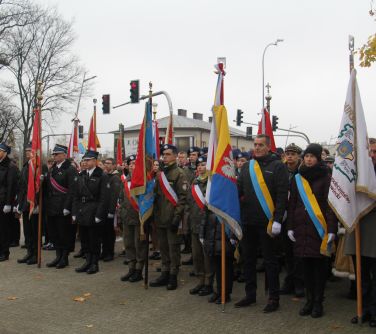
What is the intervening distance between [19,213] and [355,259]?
693cm

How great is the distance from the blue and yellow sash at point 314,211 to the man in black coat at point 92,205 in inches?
154

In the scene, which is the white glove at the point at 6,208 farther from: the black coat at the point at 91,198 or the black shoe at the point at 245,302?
the black shoe at the point at 245,302

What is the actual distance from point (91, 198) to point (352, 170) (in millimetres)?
4754

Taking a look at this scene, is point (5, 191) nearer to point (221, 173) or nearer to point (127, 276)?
point (127, 276)

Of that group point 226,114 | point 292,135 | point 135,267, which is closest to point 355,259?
point 226,114

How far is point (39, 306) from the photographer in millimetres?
6469

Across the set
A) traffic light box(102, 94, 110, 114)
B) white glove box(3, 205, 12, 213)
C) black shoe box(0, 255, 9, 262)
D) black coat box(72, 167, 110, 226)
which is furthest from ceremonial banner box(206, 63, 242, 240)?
traffic light box(102, 94, 110, 114)

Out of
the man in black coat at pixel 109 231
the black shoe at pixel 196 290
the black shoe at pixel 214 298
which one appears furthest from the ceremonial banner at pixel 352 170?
the man in black coat at pixel 109 231

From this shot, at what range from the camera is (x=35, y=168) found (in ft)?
29.9

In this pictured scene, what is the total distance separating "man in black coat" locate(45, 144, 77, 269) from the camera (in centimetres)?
897

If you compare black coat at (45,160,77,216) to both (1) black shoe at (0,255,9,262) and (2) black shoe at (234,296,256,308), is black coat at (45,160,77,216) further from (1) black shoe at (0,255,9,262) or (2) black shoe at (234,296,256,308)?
(2) black shoe at (234,296,256,308)

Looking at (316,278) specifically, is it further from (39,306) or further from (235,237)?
(39,306)

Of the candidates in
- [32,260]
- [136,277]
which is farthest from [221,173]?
[32,260]

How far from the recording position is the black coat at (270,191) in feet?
19.5
